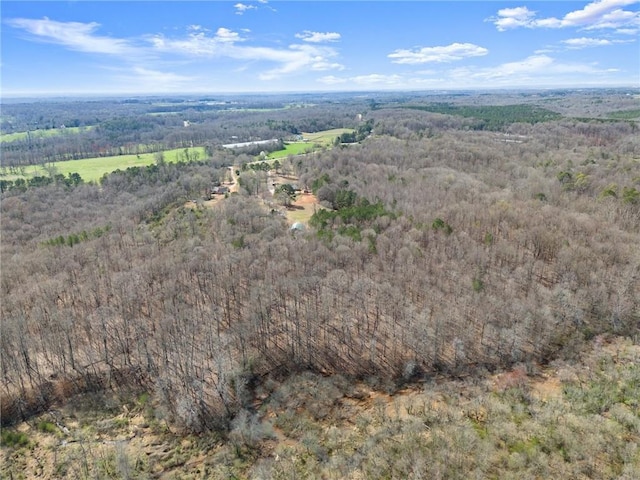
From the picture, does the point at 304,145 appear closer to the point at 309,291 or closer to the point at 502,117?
the point at 502,117

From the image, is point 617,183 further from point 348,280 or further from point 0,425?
point 0,425

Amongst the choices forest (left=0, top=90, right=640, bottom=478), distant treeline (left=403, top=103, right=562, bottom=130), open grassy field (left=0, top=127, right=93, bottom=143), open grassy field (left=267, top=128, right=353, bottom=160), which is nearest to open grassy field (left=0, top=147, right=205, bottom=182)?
open grassy field (left=267, top=128, right=353, bottom=160)

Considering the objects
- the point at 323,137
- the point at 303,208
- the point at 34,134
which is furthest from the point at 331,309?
the point at 34,134

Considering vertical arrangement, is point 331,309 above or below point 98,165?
below

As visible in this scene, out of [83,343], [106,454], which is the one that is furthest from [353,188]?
[106,454]

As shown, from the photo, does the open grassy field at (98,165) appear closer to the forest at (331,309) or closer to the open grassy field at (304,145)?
the open grassy field at (304,145)

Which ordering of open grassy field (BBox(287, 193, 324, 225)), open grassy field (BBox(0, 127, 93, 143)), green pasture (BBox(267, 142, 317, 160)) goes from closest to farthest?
1. open grassy field (BBox(287, 193, 324, 225))
2. green pasture (BBox(267, 142, 317, 160))
3. open grassy field (BBox(0, 127, 93, 143))

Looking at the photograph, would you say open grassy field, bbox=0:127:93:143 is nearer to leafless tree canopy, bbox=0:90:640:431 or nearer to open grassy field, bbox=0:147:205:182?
open grassy field, bbox=0:147:205:182

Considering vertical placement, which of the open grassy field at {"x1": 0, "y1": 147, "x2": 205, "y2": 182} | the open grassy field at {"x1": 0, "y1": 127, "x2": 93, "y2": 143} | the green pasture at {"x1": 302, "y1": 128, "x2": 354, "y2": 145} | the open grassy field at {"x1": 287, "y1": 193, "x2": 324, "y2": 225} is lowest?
the open grassy field at {"x1": 287, "y1": 193, "x2": 324, "y2": 225}
